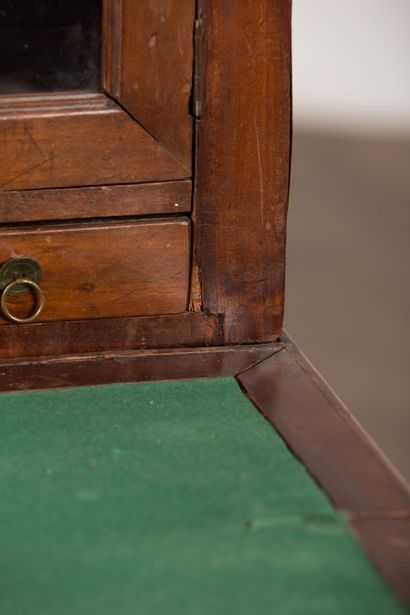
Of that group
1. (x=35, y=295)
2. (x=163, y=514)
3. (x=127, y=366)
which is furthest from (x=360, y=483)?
(x=35, y=295)

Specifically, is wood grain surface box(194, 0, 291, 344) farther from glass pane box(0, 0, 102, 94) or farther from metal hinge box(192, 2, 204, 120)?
glass pane box(0, 0, 102, 94)

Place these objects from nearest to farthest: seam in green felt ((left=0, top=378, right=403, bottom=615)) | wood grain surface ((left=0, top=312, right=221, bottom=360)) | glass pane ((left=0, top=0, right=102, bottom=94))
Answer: seam in green felt ((left=0, top=378, right=403, bottom=615)) < glass pane ((left=0, top=0, right=102, bottom=94)) < wood grain surface ((left=0, top=312, right=221, bottom=360))

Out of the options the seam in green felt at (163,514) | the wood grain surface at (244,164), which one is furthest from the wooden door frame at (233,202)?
the seam in green felt at (163,514)

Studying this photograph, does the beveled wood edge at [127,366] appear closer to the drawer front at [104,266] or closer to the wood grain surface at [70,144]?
the drawer front at [104,266]

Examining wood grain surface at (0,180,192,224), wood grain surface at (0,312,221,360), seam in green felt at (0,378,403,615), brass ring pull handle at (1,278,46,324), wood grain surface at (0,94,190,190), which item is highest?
wood grain surface at (0,94,190,190)

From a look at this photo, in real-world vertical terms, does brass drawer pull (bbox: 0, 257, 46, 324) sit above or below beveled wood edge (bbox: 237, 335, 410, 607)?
above

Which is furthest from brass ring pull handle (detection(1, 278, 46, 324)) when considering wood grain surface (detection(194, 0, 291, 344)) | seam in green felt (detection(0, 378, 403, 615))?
wood grain surface (detection(194, 0, 291, 344))
